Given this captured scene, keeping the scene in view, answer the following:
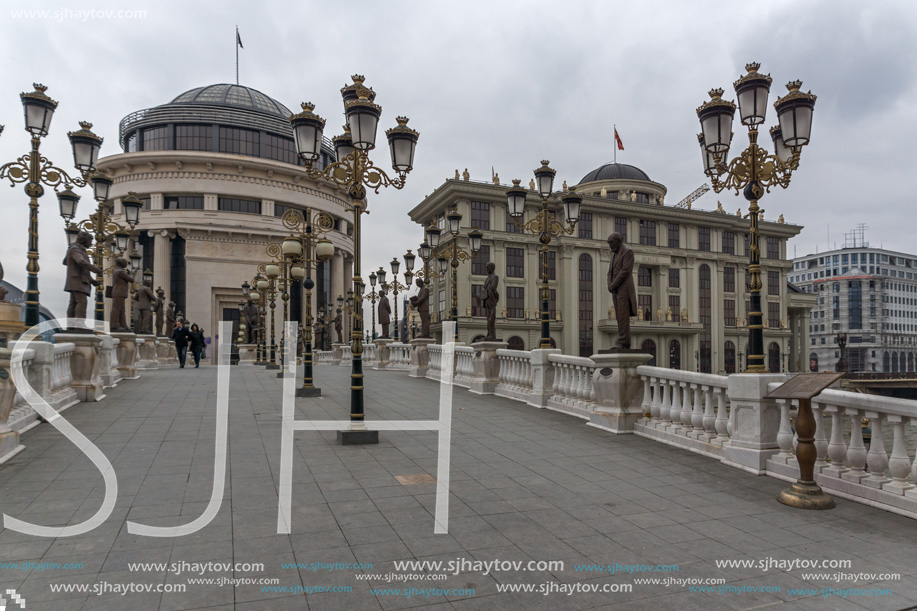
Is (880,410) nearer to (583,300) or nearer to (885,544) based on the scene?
(885,544)

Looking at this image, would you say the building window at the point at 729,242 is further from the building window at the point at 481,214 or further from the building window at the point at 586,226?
the building window at the point at 481,214

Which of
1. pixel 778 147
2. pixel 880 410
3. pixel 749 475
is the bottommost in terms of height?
pixel 749 475

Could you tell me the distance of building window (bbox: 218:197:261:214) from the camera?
171 feet

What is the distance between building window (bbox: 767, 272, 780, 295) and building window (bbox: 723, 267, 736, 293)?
520 cm

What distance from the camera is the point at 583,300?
58.0 metres

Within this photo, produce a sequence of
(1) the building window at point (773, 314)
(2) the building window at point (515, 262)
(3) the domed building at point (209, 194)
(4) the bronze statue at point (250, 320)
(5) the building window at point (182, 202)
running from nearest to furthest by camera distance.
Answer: (4) the bronze statue at point (250, 320) → (3) the domed building at point (209, 194) → (5) the building window at point (182, 202) → (2) the building window at point (515, 262) → (1) the building window at point (773, 314)

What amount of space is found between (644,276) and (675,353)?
912 centimetres

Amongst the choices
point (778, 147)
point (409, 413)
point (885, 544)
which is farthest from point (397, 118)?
point (885, 544)

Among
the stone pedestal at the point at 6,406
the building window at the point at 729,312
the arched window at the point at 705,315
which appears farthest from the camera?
the building window at the point at 729,312

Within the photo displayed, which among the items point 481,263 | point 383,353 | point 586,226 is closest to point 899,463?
point 383,353

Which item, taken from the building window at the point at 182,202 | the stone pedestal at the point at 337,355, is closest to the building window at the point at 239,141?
the building window at the point at 182,202

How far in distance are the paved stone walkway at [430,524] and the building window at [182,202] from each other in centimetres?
4766

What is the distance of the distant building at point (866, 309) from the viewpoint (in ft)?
347

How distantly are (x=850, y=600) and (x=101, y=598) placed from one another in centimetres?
482
